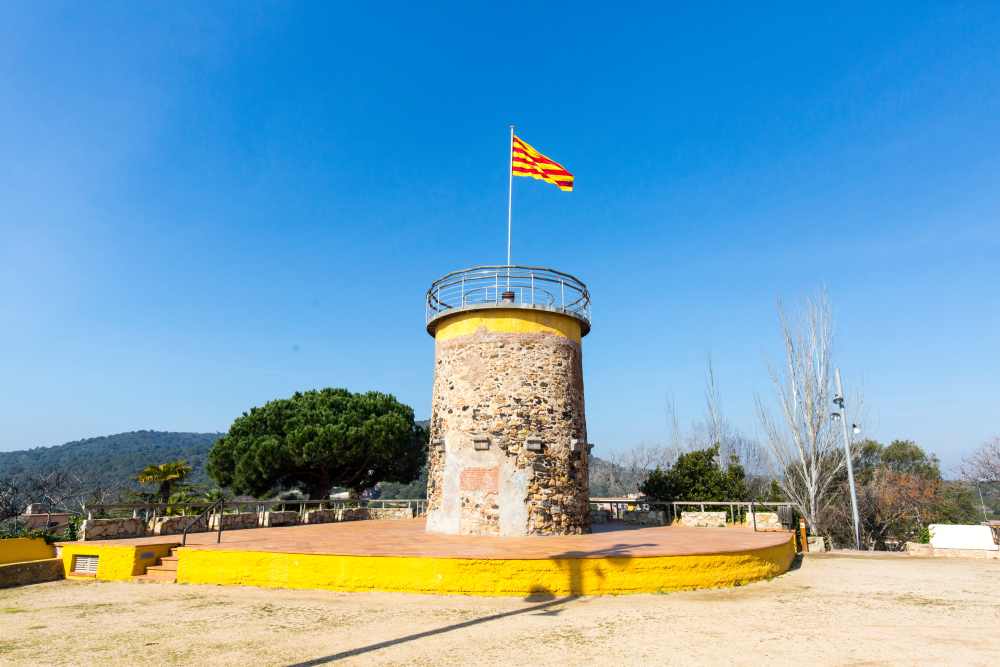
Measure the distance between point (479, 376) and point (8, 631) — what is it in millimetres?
9473

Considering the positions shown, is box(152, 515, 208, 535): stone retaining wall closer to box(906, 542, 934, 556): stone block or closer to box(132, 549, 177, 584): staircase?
box(132, 549, 177, 584): staircase

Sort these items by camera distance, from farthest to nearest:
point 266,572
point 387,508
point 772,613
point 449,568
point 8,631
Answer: point 387,508, point 266,572, point 449,568, point 772,613, point 8,631

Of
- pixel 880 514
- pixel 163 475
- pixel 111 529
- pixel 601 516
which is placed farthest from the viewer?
pixel 880 514

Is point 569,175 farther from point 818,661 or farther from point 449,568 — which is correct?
point 818,661

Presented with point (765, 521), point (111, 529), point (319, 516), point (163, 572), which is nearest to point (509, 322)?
point (163, 572)

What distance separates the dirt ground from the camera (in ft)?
18.4

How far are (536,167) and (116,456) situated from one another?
12279 centimetres

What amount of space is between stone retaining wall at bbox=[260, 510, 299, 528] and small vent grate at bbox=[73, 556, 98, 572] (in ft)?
16.8

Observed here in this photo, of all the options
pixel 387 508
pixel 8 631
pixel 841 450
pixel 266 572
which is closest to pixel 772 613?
pixel 266 572

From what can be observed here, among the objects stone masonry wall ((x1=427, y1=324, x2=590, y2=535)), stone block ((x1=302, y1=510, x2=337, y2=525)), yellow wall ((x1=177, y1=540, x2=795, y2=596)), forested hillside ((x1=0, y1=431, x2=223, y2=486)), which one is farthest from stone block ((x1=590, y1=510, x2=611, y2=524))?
forested hillside ((x1=0, y1=431, x2=223, y2=486))

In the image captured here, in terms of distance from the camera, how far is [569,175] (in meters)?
16.2

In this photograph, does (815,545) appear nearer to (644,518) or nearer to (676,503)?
(676,503)

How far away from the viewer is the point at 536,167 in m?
15.9

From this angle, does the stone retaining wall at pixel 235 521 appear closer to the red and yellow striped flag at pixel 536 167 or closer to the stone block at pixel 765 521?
the red and yellow striped flag at pixel 536 167
